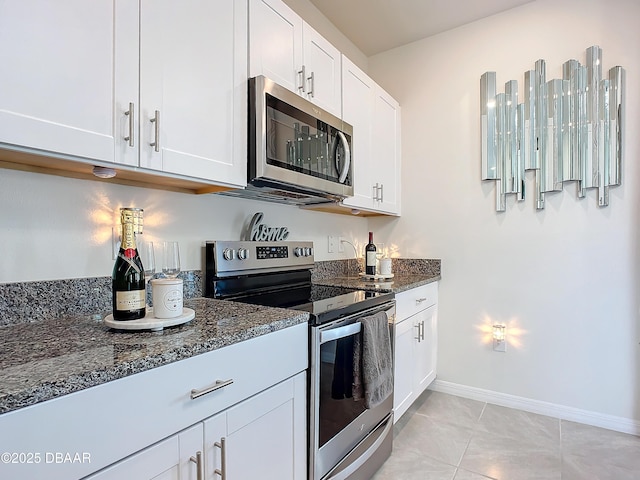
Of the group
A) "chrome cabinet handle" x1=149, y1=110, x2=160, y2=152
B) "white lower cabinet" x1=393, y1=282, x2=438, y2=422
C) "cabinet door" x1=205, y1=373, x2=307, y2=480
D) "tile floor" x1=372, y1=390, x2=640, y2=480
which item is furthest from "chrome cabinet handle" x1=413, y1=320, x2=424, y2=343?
"chrome cabinet handle" x1=149, y1=110, x2=160, y2=152

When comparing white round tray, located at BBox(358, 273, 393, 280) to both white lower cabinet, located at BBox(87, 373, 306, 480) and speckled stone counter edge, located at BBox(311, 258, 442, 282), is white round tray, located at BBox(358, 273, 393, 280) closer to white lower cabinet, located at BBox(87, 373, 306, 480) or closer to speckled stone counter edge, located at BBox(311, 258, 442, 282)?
speckled stone counter edge, located at BBox(311, 258, 442, 282)

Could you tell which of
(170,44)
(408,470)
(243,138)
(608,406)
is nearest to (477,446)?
(408,470)

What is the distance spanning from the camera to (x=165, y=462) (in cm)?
81

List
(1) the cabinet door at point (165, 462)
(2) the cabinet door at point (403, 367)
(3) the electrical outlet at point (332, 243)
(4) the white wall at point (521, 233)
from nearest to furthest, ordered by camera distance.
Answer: (1) the cabinet door at point (165, 462) < (2) the cabinet door at point (403, 367) < (4) the white wall at point (521, 233) < (3) the electrical outlet at point (332, 243)

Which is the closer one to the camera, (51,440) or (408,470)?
(51,440)

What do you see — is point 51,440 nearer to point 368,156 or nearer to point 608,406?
point 368,156

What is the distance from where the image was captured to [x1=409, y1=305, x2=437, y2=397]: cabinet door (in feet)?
7.42

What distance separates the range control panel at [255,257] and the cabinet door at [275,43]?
764 millimetres

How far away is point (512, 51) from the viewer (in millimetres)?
2414

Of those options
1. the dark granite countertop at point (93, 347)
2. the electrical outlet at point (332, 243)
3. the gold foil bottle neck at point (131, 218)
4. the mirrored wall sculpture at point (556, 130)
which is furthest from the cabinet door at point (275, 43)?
the mirrored wall sculpture at point (556, 130)

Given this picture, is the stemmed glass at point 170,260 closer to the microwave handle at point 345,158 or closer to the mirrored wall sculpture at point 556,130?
the microwave handle at point 345,158

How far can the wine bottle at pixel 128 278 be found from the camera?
102 cm

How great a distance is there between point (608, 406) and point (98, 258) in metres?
2.86

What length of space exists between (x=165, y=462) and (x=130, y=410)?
0.17 meters
